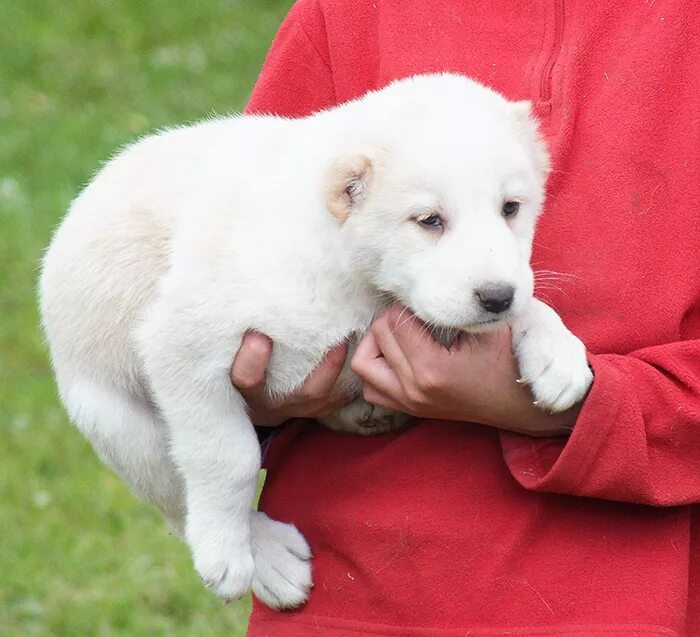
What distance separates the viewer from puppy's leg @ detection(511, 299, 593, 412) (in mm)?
2453

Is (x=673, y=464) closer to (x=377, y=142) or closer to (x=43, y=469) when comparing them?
(x=377, y=142)

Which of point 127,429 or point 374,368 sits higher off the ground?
point 374,368

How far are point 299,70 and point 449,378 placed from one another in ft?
2.97

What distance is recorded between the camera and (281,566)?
2754 mm

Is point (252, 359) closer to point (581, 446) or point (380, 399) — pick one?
point (380, 399)

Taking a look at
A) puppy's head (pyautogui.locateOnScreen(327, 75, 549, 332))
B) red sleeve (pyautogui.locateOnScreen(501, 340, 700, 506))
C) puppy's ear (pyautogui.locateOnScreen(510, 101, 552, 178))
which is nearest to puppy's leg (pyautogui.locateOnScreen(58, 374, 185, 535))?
puppy's head (pyautogui.locateOnScreen(327, 75, 549, 332))

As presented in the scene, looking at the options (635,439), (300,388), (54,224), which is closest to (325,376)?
(300,388)

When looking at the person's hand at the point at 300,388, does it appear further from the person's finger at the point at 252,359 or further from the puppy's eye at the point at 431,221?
the puppy's eye at the point at 431,221

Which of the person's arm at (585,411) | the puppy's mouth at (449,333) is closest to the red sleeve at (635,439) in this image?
the person's arm at (585,411)

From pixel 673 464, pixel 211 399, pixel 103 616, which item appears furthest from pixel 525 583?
pixel 103 616

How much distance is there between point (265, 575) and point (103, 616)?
8.01 ft

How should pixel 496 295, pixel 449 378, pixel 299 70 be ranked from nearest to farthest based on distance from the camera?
pixel 496 295
pixel 449 378
pixel 299 70

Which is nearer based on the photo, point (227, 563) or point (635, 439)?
point (635, 439)

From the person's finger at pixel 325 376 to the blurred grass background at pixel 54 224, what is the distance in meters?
2.57
